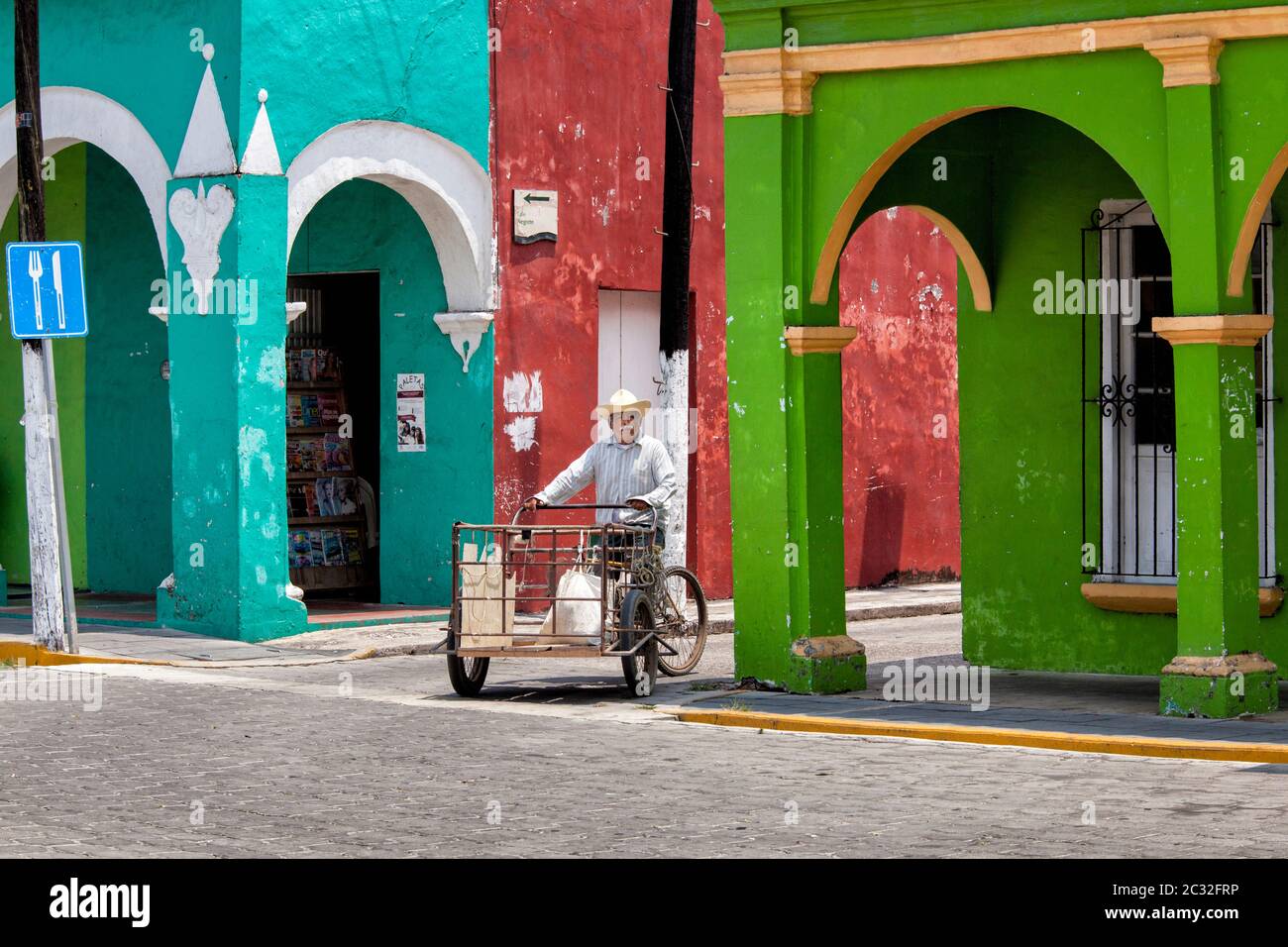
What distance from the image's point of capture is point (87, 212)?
20859 millimetres

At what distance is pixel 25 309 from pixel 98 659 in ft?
8.27

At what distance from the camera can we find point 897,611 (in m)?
21.0

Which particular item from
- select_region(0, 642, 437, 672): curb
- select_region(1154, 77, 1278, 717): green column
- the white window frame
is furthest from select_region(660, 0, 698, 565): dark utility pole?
select_region(1154, 77, 1278, 717): green column

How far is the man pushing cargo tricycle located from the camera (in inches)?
534

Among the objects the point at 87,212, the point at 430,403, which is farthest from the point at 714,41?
the point at 87,212

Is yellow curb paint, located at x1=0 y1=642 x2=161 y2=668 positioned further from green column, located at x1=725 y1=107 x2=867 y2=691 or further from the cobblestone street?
green column, located at x1=725 y1=107 x2=867 y2=691

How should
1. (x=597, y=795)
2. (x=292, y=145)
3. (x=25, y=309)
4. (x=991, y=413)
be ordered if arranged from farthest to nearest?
(x=292, y=145) < (x=25, y=309) < (x=991, y=413) < (x=597, y=795)

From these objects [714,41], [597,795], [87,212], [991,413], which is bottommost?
[597,795]

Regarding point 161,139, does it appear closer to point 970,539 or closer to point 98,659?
point 98,659

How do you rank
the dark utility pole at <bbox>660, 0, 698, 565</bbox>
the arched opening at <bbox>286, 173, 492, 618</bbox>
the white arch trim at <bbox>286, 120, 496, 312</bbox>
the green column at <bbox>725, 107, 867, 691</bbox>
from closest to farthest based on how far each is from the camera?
the green column at <bbox>725, 107, 867, 691</bbox>, the white arch trim at <bbox>286, 120, 496, 312</bbox>, the dark utility pole at <bbox>660, 0, 698, 565</bbox>, the arched opening at <bbox>286, 173, 492, 618</bbox>

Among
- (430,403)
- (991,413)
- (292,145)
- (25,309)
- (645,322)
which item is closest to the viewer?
(991,413)

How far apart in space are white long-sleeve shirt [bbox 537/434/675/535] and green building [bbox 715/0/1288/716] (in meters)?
0.84

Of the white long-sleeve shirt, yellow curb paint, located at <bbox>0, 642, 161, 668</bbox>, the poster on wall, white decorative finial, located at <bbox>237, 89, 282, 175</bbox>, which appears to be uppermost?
white decorative finial, located at <bbox>237, 89, 282, 175</bbox>

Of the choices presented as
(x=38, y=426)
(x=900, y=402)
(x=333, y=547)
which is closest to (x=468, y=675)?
(x=38, y=426)
